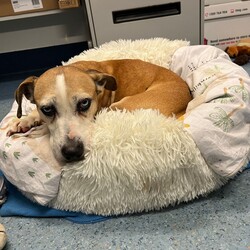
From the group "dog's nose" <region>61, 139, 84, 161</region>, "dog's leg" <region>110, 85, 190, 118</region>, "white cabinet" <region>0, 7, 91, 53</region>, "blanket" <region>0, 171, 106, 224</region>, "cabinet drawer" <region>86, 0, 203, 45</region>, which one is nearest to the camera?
"dog's nose" <region>61, 139, 84, 161</region>

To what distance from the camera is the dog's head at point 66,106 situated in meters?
1.19

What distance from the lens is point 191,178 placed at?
1276 mm

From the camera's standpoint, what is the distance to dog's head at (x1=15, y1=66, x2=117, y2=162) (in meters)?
1.19

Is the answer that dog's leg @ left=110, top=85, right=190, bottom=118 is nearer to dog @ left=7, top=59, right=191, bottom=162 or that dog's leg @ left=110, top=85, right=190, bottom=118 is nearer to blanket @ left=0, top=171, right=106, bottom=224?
dog @ left=7, top=59, right=191, bottom=162

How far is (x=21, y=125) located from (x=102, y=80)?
427mm

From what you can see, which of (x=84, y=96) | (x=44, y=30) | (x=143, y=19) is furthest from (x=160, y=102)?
(x=44, y=30)

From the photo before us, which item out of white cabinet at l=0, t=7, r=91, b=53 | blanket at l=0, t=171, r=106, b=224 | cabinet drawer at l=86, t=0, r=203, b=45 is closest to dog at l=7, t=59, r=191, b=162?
blanket at l=0, t=171, r=106, b=224

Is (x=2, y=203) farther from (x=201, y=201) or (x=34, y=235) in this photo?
(x=201, y=201)

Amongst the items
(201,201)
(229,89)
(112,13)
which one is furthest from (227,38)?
(201,201)

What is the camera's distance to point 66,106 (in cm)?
122

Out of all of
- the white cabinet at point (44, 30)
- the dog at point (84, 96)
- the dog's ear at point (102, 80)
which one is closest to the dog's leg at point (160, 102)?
the dog at point (84, 96)

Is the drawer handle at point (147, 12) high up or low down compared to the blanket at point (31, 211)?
up

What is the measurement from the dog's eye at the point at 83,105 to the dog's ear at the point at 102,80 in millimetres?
149

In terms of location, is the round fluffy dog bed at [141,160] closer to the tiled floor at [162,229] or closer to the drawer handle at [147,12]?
the tiled floor at [162,229]
